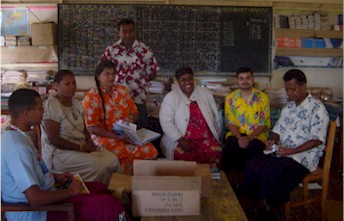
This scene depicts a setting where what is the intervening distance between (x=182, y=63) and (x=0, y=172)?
347cm

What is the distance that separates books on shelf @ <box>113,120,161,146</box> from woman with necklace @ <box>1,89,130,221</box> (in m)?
0.95

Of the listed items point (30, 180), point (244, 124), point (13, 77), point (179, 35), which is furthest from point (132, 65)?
point (30, 180)

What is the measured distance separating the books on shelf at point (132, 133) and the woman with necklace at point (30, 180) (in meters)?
0.95

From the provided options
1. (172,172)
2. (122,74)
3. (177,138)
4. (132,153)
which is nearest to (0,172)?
(172,172)

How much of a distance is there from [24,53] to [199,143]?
2.65 m

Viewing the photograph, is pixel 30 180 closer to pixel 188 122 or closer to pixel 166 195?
pixel 166 195

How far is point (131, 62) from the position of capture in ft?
12.5

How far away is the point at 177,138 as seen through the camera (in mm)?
3385

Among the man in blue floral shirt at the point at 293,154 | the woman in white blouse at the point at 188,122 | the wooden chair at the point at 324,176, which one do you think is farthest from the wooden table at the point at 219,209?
the woman in white blouse at the point at 188,122

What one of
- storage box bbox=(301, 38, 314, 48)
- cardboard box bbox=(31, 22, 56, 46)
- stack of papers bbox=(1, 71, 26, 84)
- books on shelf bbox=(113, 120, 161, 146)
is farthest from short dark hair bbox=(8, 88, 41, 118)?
storage box bbox=(301, 38, 314, 48)

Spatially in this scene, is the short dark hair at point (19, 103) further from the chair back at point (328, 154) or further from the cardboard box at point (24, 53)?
the cardboard box at point (24, 53)

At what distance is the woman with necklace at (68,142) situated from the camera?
2768 millimetres

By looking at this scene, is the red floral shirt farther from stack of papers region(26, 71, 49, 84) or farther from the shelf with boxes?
the shelf with boxes

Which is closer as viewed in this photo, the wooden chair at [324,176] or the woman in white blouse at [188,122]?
the wooden chair at [324,176]
